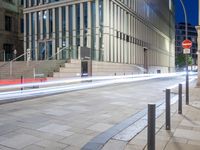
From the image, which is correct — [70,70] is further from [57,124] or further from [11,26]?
[11,26]

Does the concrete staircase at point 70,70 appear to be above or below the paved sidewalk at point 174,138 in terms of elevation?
above

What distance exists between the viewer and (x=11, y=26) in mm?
46406

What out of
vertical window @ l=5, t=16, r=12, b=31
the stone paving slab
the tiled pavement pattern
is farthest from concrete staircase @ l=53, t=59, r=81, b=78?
vertical window @ l=5, t=16, r=12, b=31

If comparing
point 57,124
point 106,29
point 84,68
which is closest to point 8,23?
point 106,29

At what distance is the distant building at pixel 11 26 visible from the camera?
44.2 m

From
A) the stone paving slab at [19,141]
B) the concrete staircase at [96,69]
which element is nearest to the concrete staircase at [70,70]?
the concrete staircase at [96,69]

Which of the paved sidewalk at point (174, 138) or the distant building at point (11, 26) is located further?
the distant building at point (11, 26)

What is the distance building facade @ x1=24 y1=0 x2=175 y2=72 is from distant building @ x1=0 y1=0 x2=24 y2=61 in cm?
468

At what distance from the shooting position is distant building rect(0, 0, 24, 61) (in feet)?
145

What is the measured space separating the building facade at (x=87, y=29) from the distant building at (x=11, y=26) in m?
4.68

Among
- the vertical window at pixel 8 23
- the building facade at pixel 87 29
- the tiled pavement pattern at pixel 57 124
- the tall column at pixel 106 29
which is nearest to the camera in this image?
the tiled pavement pattern at pixel 57 124

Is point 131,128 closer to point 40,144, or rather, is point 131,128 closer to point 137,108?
point 40,144

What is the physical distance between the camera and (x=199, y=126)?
7.30m

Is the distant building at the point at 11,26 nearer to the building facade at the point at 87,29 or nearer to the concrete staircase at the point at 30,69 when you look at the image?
the building facade at the point at 87,29
